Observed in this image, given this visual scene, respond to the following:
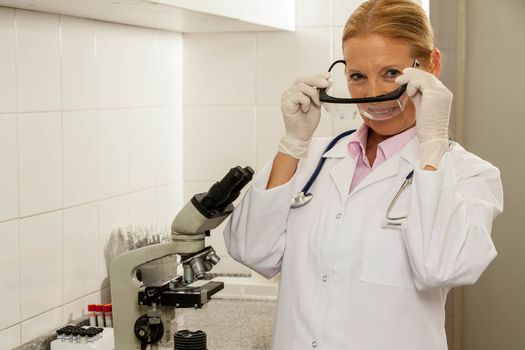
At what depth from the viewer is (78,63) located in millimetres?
2361

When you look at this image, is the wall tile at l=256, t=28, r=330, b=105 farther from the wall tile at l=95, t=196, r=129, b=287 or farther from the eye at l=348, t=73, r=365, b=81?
the eye at l=348, t=73, r=365, b=81

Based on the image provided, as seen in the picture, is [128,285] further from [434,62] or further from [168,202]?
[168,202]

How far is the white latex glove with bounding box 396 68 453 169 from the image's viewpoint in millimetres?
1673

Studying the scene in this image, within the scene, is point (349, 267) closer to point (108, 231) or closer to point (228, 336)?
point (228, 336)

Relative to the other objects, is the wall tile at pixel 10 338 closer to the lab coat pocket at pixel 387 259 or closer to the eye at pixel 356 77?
the lab coat pocket at pixel 387 259

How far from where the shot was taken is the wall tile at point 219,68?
3.07 meters

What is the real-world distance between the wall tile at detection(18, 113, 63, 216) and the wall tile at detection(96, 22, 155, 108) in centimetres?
29

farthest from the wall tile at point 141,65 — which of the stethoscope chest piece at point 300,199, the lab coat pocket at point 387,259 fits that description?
the lab coat pocket at point 387,259

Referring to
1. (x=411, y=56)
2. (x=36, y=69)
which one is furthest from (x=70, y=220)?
(x=411, y=56)

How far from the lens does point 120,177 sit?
2629mm

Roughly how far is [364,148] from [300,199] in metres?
0.19

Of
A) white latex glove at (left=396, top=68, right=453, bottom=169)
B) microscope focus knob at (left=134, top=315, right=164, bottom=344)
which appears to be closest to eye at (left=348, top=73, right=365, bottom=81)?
white latex glove at (left=396, top=68, right=453, bottom=169)

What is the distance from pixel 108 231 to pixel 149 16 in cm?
64

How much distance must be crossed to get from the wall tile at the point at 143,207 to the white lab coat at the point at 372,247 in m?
0.88
